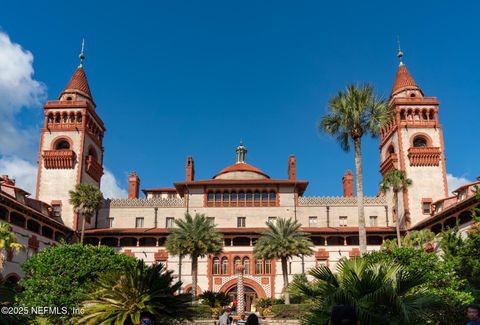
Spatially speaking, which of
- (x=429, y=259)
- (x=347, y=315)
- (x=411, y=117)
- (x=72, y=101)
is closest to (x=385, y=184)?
(x=411, y=117)

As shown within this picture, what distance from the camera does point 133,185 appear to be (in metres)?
68.2

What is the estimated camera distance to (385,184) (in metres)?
54.2

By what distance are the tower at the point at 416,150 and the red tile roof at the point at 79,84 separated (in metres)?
38.9

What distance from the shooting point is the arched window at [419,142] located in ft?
187

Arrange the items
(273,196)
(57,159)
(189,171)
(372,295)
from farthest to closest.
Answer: (189,171), (273,196), (57,159), (372,295)

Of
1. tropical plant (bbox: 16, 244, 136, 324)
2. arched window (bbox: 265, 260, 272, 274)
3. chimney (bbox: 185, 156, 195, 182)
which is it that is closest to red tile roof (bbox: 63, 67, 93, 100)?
chimney (bbox: 185, 156, 195, 182)

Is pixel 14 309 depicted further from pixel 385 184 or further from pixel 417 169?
pixel 417 169

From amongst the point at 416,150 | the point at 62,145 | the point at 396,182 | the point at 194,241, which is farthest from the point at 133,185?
the point at 416,150

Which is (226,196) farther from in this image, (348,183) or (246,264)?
(348,183)

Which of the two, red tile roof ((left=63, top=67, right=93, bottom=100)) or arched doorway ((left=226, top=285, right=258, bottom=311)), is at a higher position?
red tile roof ((left=63, top=67, right=93, bottom=100))

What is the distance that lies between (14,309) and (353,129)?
22789 mm

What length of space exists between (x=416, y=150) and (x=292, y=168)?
50.1 ft

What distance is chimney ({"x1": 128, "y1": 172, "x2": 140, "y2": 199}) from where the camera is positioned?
67625 millimetres

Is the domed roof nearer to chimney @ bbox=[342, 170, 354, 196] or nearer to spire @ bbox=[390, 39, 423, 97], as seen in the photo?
chimney @ bbox=[342, 170, 354, 196]
